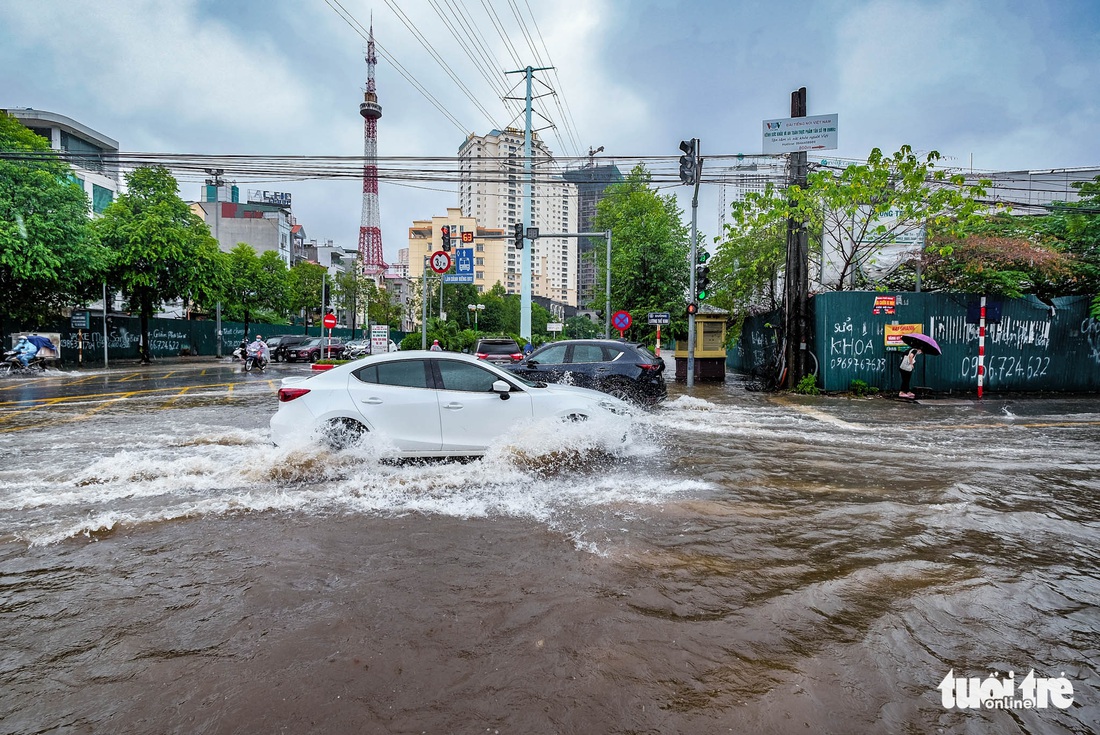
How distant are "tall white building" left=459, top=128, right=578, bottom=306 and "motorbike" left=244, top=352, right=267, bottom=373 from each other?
11.6 meters

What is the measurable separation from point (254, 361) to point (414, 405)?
865 inches

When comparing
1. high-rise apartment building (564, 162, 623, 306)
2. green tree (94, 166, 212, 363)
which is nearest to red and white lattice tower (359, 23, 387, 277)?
high-rise apartment building (564, 162, 623, 306)

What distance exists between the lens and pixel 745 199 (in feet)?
53.5

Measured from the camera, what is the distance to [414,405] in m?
6.64

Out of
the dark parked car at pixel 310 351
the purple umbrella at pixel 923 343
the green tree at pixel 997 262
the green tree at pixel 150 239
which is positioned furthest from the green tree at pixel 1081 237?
the green tree at pixel 150 239

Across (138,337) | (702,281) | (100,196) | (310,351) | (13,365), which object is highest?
(100,196)

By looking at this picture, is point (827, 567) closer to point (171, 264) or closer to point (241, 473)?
point (241, 473)

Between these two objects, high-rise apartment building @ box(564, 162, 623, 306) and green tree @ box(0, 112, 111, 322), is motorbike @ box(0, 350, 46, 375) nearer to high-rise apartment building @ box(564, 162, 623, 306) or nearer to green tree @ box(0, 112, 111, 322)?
green tree @ box(0, 112, 111, 322)

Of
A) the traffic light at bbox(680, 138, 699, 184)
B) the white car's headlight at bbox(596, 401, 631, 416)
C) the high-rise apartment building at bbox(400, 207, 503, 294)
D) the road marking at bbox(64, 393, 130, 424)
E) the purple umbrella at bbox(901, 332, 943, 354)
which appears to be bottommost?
the road marking at bbox(64, 393, 130, 424)

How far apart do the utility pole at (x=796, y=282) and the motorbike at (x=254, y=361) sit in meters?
20.9

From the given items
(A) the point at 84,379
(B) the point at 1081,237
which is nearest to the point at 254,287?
(A) the point at 84,379

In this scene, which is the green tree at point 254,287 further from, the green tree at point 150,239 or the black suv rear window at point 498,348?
the black suv rear window at point 498,348

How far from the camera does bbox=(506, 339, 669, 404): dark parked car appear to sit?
1181 cm

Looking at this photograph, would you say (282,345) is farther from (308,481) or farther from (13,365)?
(308,481)
